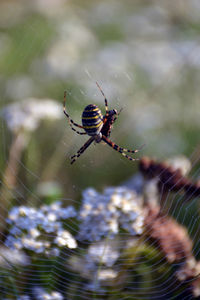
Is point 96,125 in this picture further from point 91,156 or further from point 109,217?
point 109,217

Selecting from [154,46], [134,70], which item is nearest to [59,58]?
[134,70]

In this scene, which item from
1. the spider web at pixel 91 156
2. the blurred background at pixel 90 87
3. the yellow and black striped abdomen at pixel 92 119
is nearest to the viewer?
the yellow and black striped abdomen at pixel 92 119

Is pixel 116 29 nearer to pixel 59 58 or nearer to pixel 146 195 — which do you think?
pixel 59 58

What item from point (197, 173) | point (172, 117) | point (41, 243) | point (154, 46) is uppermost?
point (154, 46)

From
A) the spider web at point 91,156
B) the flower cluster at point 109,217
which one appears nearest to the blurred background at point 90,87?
the spider web at point 91,156

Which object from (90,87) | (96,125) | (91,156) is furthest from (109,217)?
(90,87)

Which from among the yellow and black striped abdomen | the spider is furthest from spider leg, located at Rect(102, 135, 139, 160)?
the yellow and black striped abdomen

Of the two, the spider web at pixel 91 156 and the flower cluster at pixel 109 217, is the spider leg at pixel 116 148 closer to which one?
the spider web at pixel 91 156
